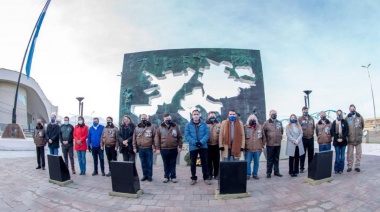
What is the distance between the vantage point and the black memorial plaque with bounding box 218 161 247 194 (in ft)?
13.9

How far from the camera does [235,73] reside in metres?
10.6

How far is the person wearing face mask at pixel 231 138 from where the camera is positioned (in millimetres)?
5328

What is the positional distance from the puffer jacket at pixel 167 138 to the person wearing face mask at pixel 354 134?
178 inches

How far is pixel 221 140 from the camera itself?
17.7ft

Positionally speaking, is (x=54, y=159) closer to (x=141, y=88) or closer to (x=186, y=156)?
(x=186, y=156)

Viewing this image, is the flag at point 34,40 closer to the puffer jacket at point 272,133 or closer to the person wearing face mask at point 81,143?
the person wearing face mask at point 81,143

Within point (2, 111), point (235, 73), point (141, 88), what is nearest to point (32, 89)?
point (2, 111)

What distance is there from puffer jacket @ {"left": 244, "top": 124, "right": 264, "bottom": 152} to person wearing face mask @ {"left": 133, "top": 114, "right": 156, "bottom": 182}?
2.40m

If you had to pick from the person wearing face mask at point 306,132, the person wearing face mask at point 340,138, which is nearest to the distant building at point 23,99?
the person wearing face mask at point 306,132

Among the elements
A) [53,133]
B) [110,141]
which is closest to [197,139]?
[110,141]

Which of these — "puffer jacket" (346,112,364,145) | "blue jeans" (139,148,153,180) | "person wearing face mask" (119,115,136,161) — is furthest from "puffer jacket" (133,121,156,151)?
"puffer jacket" (346,112,364,145)

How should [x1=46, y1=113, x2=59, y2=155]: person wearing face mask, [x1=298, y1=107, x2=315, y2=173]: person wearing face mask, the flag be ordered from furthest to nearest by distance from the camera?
the flag → [x1=46, y1=113, x2=59, y2=155]: person wearing face mask → [x1=298, y1=107, x2=315, y2=173]: person wearing face mask

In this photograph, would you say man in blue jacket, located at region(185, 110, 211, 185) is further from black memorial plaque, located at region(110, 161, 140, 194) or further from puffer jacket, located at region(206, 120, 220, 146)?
black memorial plaque, located at region(110, 161, 140, 194)

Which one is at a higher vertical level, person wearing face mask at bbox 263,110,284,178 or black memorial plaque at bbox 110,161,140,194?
person wearing face mask at bbox 263,110,284,178
